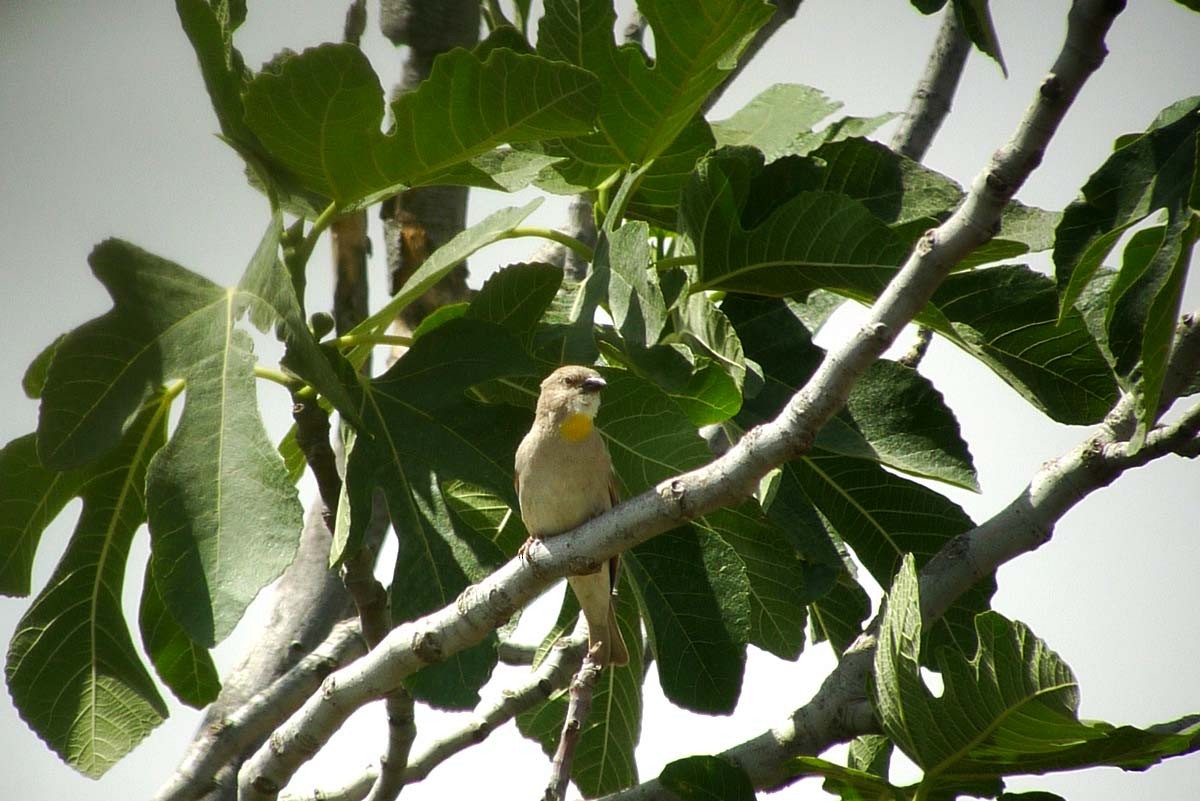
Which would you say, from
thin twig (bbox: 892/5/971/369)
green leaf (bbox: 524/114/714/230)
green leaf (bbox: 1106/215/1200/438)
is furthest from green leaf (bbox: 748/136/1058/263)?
thin twig (bbox: 892/5/971/369)

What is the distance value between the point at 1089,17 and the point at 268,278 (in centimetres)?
172

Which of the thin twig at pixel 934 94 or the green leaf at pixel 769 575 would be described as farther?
the thin twig at pixel 934 94

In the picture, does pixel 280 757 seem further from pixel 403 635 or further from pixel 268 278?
pixel 268 278

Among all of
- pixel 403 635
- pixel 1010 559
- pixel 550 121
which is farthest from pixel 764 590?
pixel 550 121

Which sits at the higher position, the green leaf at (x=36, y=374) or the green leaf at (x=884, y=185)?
the green leaf at (x=884, y=185)

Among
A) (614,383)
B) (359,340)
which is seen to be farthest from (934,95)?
(359,340)

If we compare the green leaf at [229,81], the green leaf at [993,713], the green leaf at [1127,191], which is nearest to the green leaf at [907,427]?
the green leaf at [993,713]

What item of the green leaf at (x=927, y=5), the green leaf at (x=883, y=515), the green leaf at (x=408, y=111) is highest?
the green leaf at (x=927, y=5)

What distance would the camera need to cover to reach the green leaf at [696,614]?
2936 mm

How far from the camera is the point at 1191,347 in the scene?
2.27m

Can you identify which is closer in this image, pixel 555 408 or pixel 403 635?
pixel 403 635

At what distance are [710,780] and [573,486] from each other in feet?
2.79

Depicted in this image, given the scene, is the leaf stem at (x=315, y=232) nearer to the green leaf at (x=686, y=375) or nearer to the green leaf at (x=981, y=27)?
the green leaf at (x=686, y=375)

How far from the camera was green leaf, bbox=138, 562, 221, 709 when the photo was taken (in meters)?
3.05
